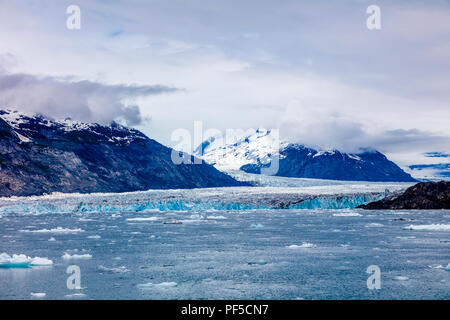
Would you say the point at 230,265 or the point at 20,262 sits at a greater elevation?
the point at 20,262

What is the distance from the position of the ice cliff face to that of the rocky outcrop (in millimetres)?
66988

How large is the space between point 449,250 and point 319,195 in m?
39.2

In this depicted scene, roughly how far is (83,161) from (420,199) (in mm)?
83781

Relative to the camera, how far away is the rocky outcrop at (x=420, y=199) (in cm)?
5781

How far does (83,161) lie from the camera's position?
395 feet

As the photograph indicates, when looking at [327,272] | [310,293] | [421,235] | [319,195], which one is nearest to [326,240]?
[421,235]

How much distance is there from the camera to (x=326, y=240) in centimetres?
2528

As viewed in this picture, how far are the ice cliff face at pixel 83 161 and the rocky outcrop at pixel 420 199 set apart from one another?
220ft

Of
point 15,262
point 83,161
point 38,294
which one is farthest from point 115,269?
point 83,161

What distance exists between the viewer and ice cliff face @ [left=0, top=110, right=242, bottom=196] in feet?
336

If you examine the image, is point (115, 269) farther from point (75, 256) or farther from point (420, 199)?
point (420, 199)

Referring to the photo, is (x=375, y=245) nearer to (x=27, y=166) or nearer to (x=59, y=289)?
(x=59, y=289)

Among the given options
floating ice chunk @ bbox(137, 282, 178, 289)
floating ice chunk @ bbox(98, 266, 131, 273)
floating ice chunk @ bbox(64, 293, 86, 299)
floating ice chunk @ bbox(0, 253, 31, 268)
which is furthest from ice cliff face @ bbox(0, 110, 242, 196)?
floating ice chunk @ bbox(64, 293, 86, 299)

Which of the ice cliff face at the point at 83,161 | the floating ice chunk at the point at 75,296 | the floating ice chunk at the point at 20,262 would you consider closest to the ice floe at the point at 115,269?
the floating ice chunk at the point at 20,262
